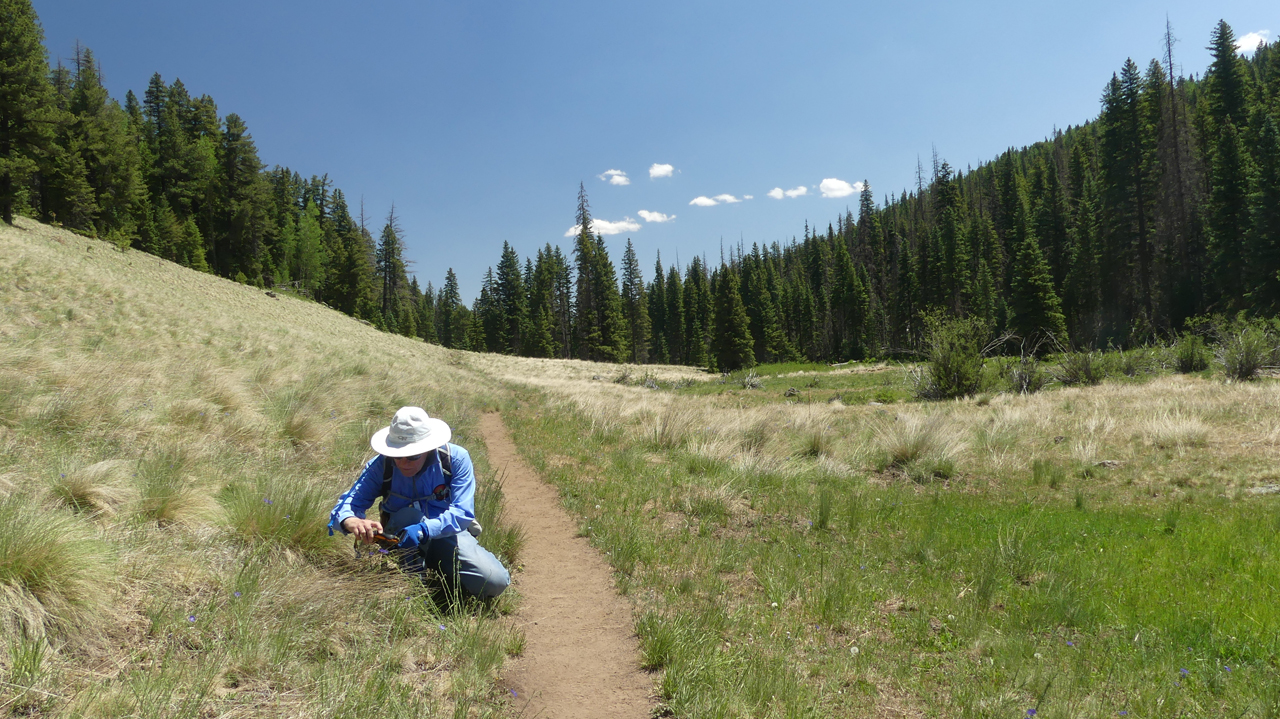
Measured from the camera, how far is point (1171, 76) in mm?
43281

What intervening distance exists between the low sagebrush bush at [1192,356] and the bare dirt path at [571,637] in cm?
2469

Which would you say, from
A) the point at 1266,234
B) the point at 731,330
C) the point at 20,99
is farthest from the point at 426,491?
the point at 731,330

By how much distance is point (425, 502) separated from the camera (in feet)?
13.0

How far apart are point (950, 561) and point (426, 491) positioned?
472 cm

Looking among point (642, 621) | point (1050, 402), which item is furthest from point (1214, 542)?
point (1050, 402)

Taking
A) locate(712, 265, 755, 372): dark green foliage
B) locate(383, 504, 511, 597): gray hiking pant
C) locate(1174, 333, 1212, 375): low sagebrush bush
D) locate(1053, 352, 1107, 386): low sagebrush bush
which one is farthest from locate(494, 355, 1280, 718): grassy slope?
locate(712, 265, 755, 372): dark green foliage

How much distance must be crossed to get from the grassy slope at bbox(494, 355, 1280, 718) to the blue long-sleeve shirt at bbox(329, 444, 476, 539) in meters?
1.55

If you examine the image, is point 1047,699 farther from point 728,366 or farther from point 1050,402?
point 728,366

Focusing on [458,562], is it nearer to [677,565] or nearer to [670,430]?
[677,565]

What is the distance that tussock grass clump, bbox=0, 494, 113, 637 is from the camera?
2266 millimetres

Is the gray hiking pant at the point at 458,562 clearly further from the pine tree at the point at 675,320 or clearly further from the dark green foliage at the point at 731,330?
the pine tree at the point at 675,320

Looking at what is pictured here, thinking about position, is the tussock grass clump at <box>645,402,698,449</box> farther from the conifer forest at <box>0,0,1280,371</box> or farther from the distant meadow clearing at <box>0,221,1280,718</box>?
the conifer forest at <box>0,0,1280,371</box>

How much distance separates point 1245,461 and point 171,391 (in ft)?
46.7

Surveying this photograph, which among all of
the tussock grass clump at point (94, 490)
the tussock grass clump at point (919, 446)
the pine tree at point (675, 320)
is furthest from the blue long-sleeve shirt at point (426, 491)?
the pine tree at point (675, 320)
